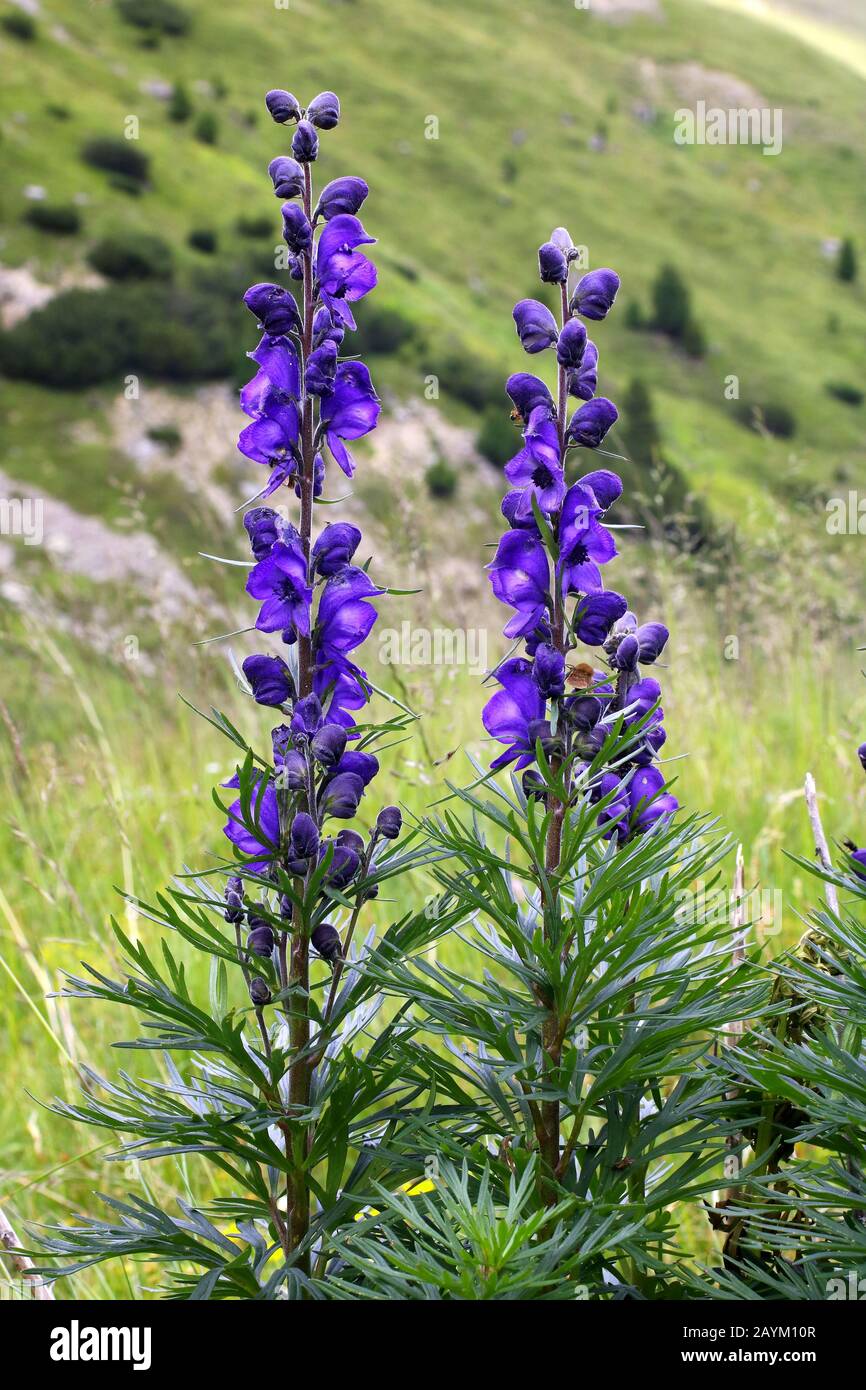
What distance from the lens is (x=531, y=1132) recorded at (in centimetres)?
180

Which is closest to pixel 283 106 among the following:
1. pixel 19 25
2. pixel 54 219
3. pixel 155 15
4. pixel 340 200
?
pixel 340 200

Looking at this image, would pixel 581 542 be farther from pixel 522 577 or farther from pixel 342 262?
pixel 342 262

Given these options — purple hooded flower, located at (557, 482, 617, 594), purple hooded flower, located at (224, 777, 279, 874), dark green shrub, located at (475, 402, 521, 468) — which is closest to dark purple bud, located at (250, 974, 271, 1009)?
purple hooded flower, located at (224, 777, 279, 874)

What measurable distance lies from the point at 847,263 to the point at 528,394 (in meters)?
86.7

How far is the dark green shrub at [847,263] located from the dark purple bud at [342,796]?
86.6 metres

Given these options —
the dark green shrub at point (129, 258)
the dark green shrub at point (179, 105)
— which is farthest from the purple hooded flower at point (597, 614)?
the dark green shrub at point (179, 105)

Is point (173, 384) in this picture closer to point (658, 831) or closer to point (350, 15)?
point (658, 831)

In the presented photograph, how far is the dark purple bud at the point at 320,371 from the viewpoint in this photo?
75.3 inches

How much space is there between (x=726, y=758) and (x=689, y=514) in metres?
1.39

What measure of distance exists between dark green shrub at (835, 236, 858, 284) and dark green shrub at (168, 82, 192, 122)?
4397 cm

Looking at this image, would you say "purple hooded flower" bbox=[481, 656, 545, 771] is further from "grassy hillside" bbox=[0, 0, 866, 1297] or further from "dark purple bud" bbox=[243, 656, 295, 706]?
"dark purple bud" bbox=[243, 656, 295, 706]

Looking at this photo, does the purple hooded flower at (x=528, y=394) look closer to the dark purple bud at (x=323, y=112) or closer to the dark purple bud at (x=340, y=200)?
the dark purple bud at (x=340, y=200)

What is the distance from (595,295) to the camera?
1.95 meters

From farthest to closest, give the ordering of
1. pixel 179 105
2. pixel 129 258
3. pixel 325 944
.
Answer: pixel 179 105
pixel 129 258
pixel 325 944
